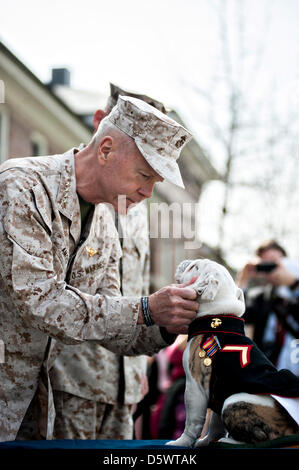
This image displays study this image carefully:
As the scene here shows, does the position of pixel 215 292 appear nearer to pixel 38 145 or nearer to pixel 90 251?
pixel 90 251

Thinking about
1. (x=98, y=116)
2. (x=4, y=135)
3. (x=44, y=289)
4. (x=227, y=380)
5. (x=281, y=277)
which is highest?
(x=98, y=116)

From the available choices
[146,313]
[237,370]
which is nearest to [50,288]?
[146,313]

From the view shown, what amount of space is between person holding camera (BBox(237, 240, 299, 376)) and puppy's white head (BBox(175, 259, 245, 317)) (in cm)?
250

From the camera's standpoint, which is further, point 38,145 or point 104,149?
point 38,145

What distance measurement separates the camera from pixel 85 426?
10.1 ft

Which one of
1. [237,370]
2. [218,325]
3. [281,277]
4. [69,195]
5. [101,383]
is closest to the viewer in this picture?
[237,370]

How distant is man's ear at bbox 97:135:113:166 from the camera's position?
2.72 metres

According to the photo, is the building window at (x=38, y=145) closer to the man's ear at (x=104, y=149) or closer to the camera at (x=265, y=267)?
the camera at (x=265, y=267)

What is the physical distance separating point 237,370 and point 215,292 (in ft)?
1.24

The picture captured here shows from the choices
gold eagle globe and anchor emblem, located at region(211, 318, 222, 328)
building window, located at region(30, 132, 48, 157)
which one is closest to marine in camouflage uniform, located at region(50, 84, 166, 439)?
gold eagle globe and anchor emblem, located at region(211, 318, 222, 328)

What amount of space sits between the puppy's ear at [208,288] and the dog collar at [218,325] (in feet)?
0.30

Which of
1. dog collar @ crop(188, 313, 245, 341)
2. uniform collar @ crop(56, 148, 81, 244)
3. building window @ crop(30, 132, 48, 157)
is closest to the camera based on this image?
dog collar @ crop(188, 313, 245, 341)

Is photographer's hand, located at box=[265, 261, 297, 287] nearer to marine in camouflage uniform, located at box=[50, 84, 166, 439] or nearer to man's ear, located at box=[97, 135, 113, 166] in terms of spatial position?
marine in camouflage uniform, located at box=[50, 84, 166, 439]

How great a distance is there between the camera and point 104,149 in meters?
2.74
